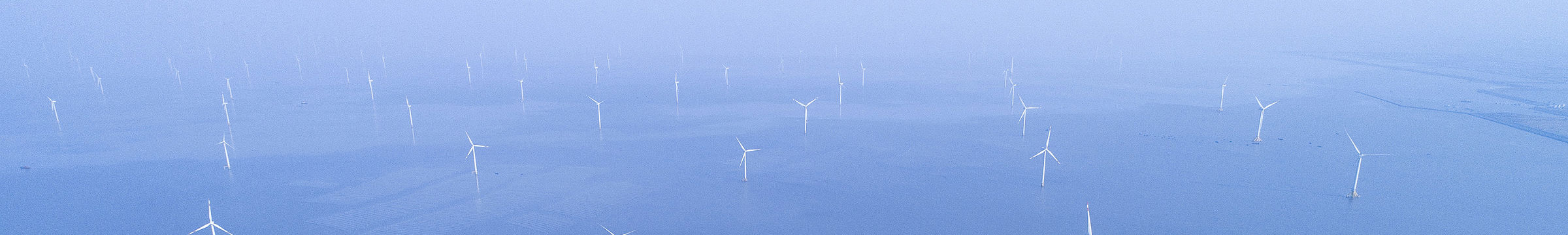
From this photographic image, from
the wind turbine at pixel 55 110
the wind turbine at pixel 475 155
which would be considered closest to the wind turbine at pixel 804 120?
the wind turbine at pixel 475 155

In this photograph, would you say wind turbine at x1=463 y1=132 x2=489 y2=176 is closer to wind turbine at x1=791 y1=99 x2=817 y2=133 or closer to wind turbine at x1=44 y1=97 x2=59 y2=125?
wind turbine at x1=791 y1=99 x2=817 y2=133

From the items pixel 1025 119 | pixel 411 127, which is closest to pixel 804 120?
pixel 1025 119

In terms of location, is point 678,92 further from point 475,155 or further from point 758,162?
point 758,162

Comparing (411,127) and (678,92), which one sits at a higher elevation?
(411,127)

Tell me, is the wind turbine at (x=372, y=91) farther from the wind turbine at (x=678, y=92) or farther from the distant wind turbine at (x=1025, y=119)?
the distant wind turbine at (x=1025, y=119)

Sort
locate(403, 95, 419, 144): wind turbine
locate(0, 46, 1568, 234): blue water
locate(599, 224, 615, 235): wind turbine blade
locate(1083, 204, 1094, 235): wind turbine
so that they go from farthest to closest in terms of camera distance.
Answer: locate(403, 95, 419, 144): wind turbine < locate(0, 46, 1568, 234): blue water < locate(1083, 204, 1094, 235): wind turbine < locate(599, 224, 615, 235): wind turbine blade

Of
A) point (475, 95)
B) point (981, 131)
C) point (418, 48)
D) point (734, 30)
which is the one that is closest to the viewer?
point (981, 131)

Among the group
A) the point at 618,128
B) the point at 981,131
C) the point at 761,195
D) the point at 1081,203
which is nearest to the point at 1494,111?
the point at 981,131

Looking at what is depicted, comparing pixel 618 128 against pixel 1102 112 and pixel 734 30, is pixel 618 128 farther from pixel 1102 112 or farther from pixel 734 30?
pixel 734 30

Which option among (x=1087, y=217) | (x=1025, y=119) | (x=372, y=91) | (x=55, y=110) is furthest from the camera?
(x=372, y=91)

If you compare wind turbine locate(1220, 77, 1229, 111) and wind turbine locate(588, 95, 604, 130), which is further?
wind turbine locate(1220, 77, 1229, 111)

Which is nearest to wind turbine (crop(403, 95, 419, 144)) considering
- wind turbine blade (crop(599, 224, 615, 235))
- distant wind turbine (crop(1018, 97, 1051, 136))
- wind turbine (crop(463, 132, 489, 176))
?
wind turbine (crop(463, 132, 489, 176))
